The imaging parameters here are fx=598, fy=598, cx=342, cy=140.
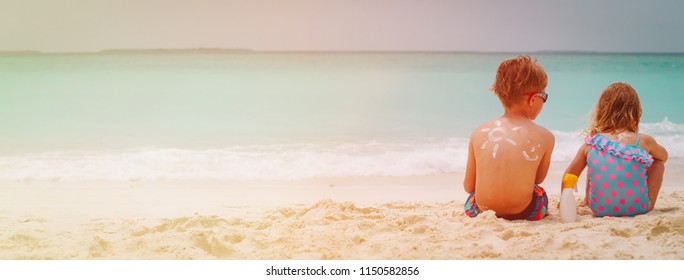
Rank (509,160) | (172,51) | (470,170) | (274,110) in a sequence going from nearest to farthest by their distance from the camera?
(509,160)
(470,170)
(274,110)
(172,51)

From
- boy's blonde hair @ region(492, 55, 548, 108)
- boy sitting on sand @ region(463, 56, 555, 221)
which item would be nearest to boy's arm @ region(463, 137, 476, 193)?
boy sitting on sand @ region(463, 56, 555, 221)

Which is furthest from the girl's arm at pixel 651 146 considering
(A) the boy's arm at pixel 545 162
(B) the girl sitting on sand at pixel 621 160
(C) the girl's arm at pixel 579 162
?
(A) the boy's arm at pixel 545 162

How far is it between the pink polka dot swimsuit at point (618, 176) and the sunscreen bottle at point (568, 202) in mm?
130

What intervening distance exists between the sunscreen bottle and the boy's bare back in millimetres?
109

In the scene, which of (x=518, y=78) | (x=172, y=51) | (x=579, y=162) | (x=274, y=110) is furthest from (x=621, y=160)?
(x=172, y=51)

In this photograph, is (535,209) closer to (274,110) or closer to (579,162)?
(579,162)

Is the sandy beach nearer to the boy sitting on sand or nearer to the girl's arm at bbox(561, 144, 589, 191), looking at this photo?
the boy sitting on sand

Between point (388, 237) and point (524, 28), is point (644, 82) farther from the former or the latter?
point (388, 237)

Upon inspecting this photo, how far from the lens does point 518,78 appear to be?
7.79ft

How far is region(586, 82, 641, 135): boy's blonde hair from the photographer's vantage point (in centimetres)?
242

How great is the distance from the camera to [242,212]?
278cm

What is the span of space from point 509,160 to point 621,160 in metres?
0.46

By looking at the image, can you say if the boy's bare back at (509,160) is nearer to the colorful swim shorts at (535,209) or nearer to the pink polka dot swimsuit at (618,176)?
the colorful swim shorts at (535,209)
